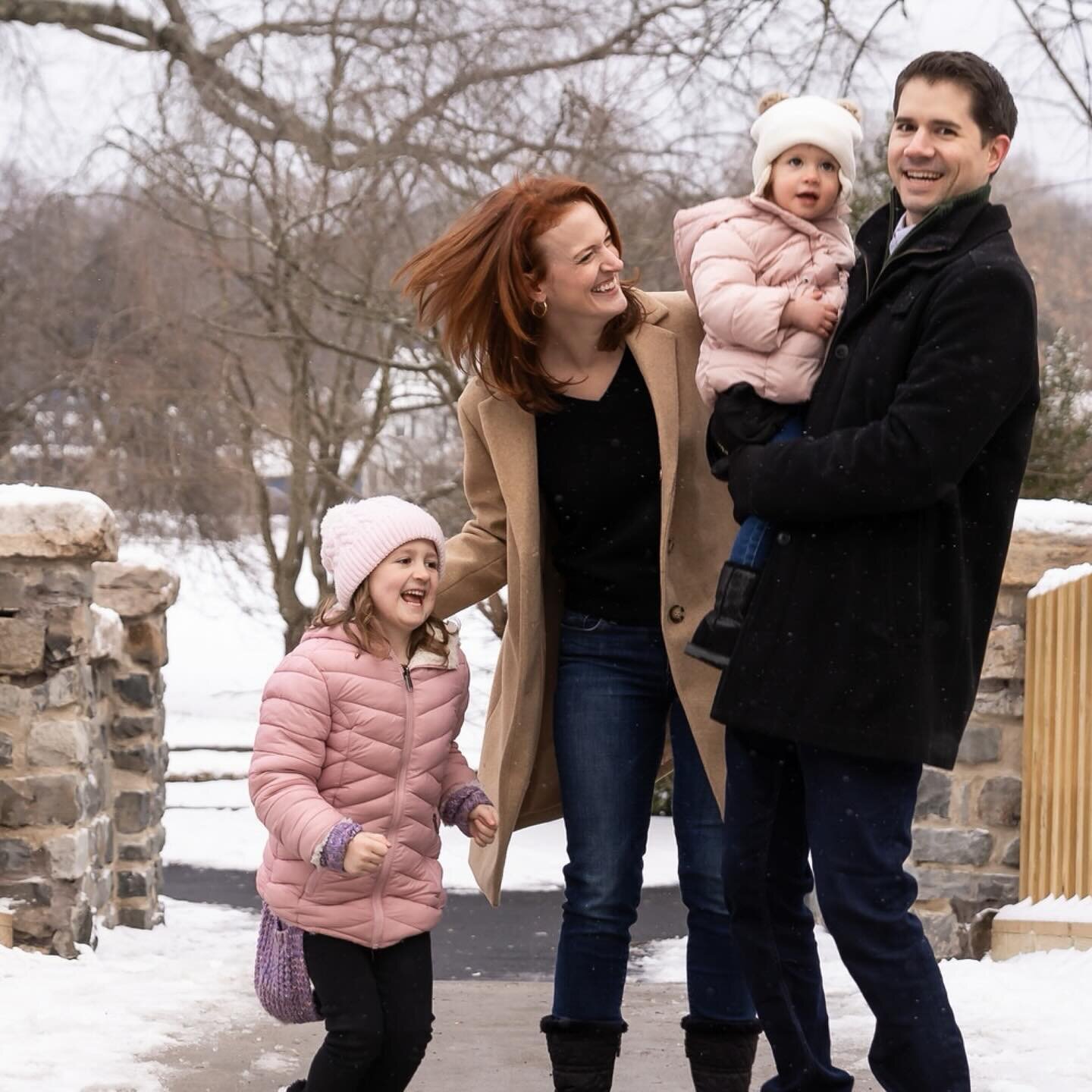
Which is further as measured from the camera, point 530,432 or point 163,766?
point 163,766

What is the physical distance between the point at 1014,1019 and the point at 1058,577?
161cm

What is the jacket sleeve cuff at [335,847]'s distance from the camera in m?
2.74

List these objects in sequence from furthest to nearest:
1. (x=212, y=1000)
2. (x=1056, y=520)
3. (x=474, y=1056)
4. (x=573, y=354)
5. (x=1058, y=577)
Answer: (x=1056, y=520) < (x=1058, y=577) < (x=212, y=1000) < (x=474, y=1056) < (x=573, y=354)

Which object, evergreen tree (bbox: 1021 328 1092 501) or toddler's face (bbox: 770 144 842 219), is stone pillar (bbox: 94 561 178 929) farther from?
toddler's face (bbox: 770 144 842 219)

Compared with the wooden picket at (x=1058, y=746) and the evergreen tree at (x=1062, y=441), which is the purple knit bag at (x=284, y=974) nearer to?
the wooden picket at (x=1058, y=746)

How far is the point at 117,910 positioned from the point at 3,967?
1.98 metres

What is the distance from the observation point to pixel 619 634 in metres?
3.18

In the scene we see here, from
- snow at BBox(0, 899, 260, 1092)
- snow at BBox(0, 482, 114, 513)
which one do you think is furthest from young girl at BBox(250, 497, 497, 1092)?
snow at BBox(0, 482, 114, 513)

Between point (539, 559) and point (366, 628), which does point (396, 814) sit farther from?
point (539, 559)

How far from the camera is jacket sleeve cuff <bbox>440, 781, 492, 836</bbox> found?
3.06 metres

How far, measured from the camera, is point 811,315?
2727 mm

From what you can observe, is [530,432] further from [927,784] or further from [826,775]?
[927,784]

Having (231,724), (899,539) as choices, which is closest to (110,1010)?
(899,539)

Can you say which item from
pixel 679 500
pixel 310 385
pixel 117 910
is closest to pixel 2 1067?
pixel 679 500
